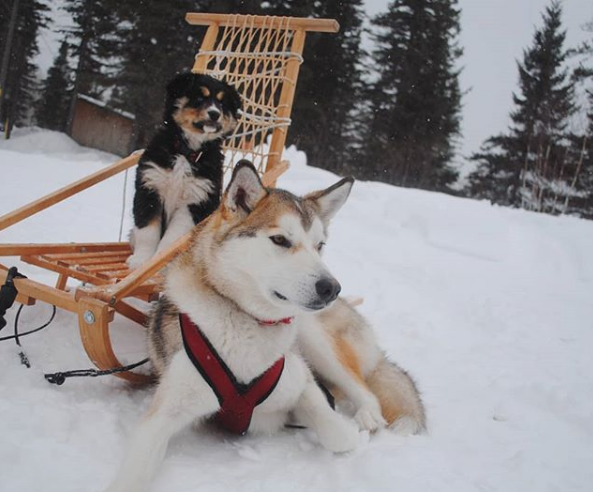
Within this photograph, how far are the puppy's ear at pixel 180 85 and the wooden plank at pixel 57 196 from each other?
579mm

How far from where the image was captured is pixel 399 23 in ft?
70.8

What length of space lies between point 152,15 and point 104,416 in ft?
66.1

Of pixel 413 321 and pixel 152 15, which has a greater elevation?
pixel 152 15

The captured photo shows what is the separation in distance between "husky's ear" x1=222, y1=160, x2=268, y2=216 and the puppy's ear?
1747mm

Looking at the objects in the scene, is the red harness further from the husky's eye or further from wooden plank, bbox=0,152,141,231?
wooden plank, bbox=0,152,141,231

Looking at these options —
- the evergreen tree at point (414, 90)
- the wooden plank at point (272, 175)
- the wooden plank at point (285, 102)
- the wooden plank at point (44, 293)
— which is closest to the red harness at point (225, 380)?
the wooden plank at point (44, 293)

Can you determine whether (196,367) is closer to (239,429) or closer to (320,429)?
(239,429)

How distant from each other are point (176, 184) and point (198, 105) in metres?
0.69

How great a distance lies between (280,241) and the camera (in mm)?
1823

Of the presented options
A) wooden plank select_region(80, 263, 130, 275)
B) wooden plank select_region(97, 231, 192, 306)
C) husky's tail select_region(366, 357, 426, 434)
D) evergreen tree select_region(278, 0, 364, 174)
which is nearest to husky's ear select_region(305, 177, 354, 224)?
wooden plank select_region(97, 231, 192, 306)

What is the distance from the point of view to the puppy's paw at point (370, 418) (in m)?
2.03

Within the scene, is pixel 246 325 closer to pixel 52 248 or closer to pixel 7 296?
pixel 7 296

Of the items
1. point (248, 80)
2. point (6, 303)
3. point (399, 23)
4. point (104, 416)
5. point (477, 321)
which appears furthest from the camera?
point (399, 23)

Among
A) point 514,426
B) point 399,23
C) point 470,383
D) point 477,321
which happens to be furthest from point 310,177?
point 399,23
